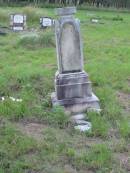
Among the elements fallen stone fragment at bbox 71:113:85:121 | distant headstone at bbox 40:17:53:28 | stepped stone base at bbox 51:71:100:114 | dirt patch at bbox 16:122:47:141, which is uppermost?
stepped stone base at bbox 51:71:100:114

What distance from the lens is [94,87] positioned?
8859 mm

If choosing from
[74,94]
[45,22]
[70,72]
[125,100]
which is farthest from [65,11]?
[45,22]

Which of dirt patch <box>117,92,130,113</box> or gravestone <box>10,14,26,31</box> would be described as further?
gravestone <box>10,14,26,31</box>

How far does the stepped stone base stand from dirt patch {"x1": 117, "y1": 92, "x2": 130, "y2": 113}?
581 millimetres

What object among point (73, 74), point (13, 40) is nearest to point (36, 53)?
point (13, 40)

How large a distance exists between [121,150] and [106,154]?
13.5 inches

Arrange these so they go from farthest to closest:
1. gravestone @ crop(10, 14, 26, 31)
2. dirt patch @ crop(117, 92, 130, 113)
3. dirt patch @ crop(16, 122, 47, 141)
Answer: gravestone @ crop(10, 14, 26, 31), dirt patch @ crop(117, 92, 130, 113), dirt patch @ crop(16, 122, 47, 141)

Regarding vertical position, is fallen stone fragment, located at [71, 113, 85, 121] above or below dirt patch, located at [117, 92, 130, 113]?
above

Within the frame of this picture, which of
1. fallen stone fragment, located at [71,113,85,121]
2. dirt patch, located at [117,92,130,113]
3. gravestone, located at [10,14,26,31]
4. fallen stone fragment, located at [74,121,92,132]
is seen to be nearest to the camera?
fallen stone fragment, located at [74,121,92,132]

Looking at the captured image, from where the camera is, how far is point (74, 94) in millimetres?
7406

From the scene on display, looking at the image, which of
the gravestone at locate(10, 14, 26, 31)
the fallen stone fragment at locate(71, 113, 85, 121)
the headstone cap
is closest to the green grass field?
the fallen stone fragment at locate(71, 113, 85, 121)

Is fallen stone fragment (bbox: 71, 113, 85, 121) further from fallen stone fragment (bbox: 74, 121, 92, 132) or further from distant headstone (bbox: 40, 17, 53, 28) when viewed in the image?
distant headstone (bbox: 40, 17, 53, 28)

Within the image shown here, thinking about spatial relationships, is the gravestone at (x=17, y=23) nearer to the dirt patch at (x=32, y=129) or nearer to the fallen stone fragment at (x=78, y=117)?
the fallen stone fragment at (x=78, y=117)

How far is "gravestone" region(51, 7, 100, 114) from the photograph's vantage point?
732 cm
